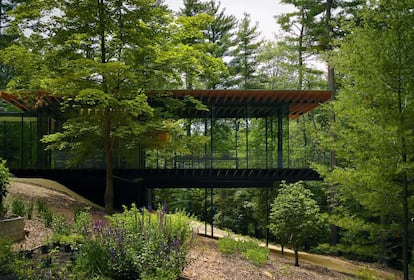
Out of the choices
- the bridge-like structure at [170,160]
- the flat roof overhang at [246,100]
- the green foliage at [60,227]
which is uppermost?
the flat roof overhang at [246,100]

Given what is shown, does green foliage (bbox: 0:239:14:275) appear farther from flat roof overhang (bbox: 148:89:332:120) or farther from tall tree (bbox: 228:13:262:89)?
tall tree (bbox: 228:13:262:89)

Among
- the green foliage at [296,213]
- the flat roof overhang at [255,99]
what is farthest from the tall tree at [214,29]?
the green foliage at [296,213]

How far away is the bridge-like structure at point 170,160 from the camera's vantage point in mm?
18328

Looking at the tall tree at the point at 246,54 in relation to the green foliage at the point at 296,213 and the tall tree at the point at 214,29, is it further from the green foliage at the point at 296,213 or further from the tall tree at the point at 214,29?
the green foliage at the point at 296,213

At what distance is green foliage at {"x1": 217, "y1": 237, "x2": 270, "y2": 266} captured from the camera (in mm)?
9758

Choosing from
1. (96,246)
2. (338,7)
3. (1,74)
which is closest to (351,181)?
(96,246)

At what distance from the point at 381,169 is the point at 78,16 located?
9.29 meters

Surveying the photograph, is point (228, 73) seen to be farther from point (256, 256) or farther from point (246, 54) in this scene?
point (246, 54)

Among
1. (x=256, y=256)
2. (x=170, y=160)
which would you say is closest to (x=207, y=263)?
(x=256, y=256)

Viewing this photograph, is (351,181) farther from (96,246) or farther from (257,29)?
(257,29)

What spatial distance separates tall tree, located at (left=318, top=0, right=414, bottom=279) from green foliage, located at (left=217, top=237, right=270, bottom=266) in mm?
2466

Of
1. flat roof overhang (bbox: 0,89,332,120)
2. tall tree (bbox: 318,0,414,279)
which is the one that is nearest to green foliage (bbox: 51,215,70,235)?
tall tree (bbox: 318,0,414,279)

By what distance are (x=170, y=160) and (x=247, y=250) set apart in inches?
362

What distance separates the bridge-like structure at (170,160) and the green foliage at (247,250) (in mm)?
6980
